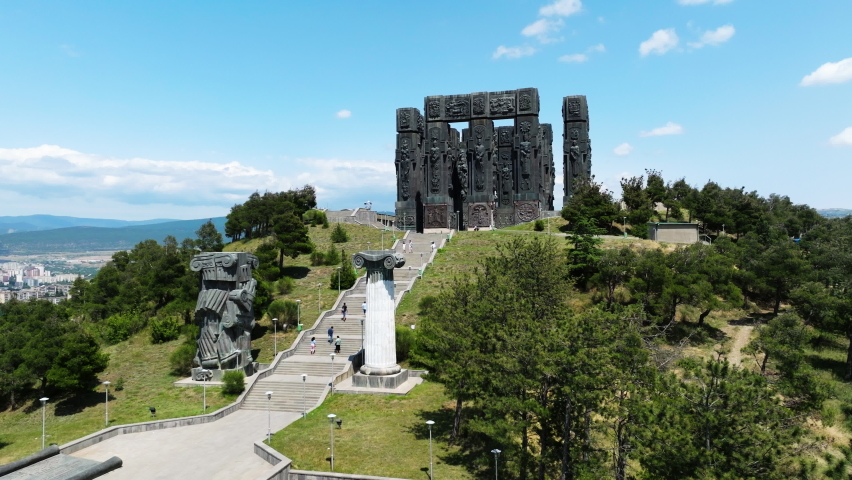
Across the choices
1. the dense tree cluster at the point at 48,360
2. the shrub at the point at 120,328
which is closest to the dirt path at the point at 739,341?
the dense tree cluster at the point at 48,360

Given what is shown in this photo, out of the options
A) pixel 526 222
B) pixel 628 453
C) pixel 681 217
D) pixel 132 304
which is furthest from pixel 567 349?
pixel 681 217

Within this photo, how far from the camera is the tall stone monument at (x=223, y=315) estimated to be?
1065 inches

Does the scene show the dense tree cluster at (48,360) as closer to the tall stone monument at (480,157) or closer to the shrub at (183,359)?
the shrub at (183,359)

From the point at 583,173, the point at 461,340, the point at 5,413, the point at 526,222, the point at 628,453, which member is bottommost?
the point at 5,413

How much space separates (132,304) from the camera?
40.4 meters

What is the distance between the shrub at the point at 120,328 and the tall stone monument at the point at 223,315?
460 inches

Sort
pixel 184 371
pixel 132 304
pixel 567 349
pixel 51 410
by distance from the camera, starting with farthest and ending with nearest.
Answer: pixel 132 304 < pixel 184 371 < pixel 51 410 < pixel 567 349

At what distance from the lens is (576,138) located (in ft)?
182

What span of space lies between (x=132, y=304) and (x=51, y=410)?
51.5 feet

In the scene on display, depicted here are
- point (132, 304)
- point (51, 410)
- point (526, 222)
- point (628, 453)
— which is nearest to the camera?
point (628, 453)

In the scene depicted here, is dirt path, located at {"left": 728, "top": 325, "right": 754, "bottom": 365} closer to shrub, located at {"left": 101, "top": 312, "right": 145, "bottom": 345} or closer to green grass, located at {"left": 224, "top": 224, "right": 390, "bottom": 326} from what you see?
green grass, located at {"left": 224, "top": 224, "right": 390, "bottom": 326}

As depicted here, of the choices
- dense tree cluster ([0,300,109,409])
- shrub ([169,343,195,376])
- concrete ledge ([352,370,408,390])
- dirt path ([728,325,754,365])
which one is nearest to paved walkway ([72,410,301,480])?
concrete ledge ([352,370,408,390])

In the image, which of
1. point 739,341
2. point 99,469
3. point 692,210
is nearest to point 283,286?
point 99,469

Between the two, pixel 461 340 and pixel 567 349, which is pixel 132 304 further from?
pixel 567 349
